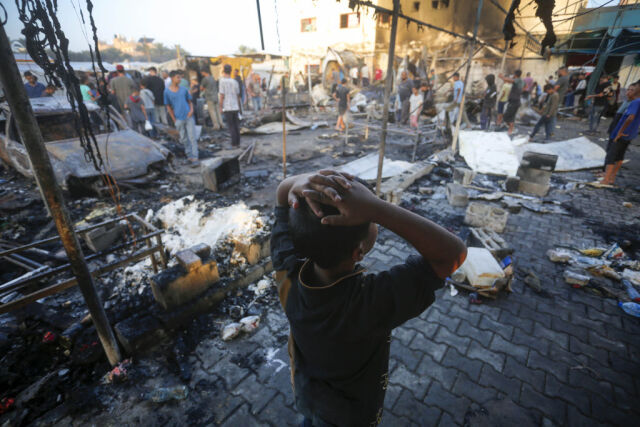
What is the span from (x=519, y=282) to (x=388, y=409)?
2530mm

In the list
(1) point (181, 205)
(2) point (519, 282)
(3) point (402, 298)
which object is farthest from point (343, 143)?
(3) point (402, 298)

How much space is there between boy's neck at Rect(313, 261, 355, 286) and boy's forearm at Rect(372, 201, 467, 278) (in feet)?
0.81

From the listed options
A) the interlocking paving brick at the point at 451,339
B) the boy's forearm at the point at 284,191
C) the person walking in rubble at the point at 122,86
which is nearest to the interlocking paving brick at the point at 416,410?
the interlocking paving brick at the point at 451,339

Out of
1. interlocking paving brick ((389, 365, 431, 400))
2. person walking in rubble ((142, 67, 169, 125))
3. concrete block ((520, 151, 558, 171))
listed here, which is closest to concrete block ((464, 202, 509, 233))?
concrete block ((520, 151, 558, 171))

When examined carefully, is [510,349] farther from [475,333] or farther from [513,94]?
[513,94]

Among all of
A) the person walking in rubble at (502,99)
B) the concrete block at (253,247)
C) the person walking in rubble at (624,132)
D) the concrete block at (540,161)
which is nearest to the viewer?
the concrete block at (253,247)

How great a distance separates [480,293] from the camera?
342 cm

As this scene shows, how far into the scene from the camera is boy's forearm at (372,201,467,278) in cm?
98

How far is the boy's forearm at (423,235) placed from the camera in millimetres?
977

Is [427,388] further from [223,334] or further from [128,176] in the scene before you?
[128,176]

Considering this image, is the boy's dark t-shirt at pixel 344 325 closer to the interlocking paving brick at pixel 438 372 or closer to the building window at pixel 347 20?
the interlocking paving brick at pixel 438 372

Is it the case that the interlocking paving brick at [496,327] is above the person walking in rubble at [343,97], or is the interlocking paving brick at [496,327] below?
below

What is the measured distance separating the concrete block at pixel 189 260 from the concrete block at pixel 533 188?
6.80 m

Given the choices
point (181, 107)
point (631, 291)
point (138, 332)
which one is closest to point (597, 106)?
point (631, 291)
